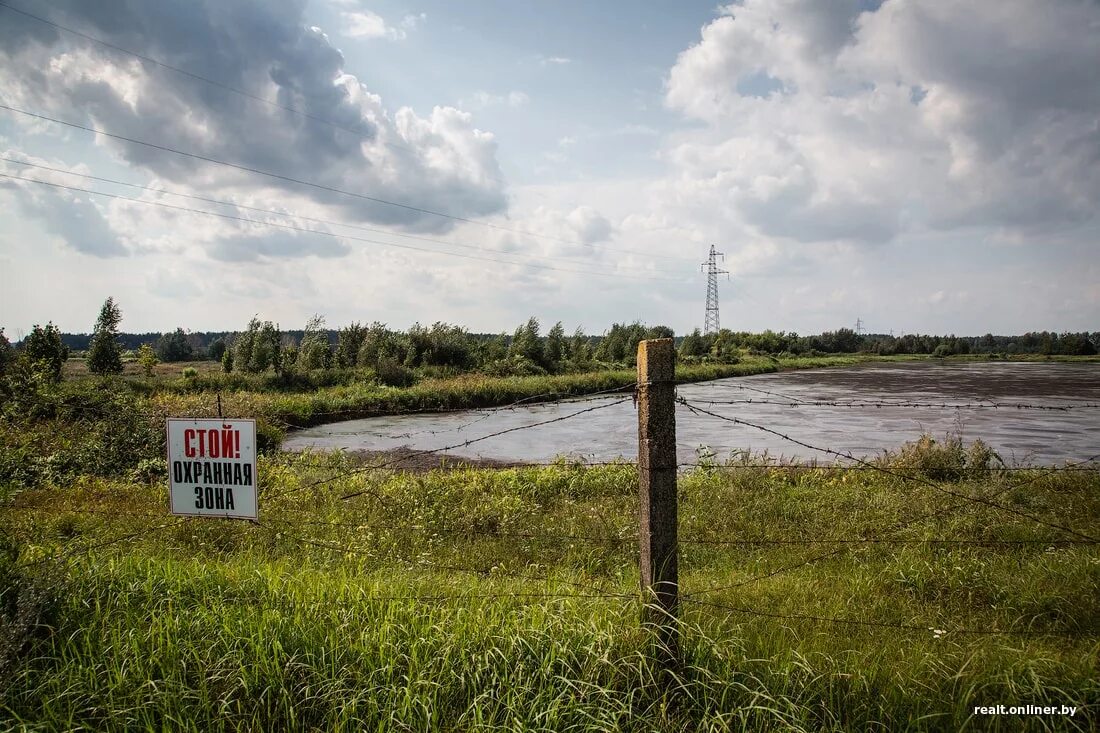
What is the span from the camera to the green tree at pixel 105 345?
22.7 metres

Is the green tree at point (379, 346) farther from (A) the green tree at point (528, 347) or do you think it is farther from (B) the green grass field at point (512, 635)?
(B) the green grass field at point (512, 635)

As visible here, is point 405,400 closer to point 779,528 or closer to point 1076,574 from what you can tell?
point 779,528

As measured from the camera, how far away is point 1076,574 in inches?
191

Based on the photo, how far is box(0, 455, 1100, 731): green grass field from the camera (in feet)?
8.95

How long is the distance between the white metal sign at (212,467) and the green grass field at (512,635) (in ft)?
1.70

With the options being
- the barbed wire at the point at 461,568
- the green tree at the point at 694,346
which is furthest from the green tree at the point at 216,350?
the barbed wire at the point at 461,568

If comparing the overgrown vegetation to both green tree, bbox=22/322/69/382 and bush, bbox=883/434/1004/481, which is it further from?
green tree, bbox=22/322/69/382

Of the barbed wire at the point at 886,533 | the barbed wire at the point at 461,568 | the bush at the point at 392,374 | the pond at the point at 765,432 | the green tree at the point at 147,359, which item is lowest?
the pond at the point at 765,432

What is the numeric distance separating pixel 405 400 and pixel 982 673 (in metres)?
20.9

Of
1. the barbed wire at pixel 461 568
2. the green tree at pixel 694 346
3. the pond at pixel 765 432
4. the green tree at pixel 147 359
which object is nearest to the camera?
the barbed wire at pixel 461 568

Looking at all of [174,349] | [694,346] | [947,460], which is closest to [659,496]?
[947,460]

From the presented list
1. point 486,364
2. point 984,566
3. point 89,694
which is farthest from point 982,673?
point 486,364

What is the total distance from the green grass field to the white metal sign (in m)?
0.52

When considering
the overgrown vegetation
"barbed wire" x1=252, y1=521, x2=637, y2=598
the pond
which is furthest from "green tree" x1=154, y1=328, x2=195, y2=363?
"barbed wire" x1=252, y1=521, x2=637, y2=598
